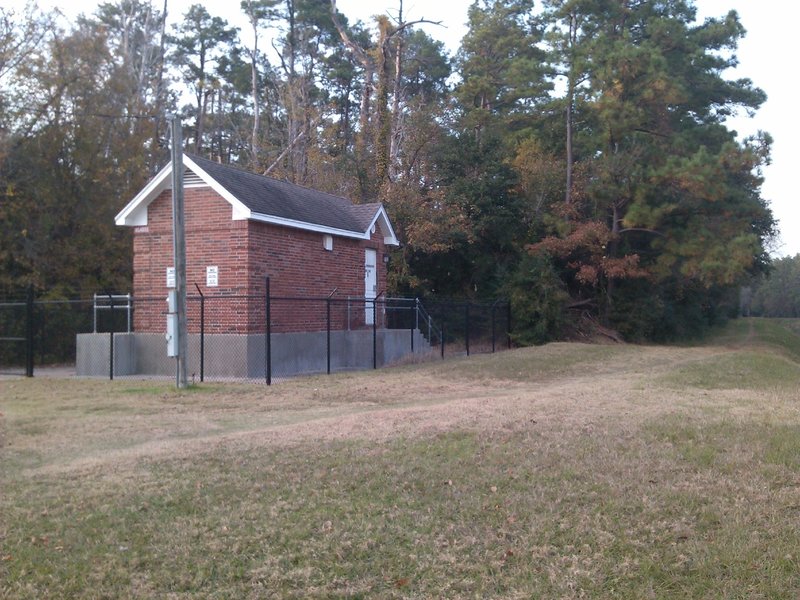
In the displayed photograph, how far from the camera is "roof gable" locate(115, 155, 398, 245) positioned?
18.9 m

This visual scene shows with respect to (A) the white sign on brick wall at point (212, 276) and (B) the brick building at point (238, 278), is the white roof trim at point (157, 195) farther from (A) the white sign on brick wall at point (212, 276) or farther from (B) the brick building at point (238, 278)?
(A) the white sign on brick wall at point (212, 276)

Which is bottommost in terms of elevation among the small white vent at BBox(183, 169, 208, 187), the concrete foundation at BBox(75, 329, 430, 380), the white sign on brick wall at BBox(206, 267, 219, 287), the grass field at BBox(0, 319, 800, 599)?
the grass field at BBox(0, 319, 800, 599)

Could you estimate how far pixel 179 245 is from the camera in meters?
15.1

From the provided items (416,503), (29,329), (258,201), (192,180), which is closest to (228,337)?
(258,201)

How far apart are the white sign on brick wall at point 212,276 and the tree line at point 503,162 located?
760 centimetres

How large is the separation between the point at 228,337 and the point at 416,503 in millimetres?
12595

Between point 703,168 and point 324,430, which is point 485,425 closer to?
point 324,430

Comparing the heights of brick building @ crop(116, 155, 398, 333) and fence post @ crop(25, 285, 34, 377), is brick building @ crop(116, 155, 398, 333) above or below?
above

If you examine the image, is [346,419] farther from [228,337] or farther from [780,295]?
[780,295]

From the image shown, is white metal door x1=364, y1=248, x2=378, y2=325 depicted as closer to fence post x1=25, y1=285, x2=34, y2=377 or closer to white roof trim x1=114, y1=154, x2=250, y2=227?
white roof trim x1=114, y1=154, x2=250, y2=227

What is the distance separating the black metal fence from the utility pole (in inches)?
42.3

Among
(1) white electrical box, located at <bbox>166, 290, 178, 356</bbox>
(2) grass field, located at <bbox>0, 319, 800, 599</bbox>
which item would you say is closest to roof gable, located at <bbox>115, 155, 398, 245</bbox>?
(1) white electrical box, located at <bbox>166, 290, 178, 356</bbox>

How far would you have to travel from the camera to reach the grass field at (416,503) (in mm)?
5242

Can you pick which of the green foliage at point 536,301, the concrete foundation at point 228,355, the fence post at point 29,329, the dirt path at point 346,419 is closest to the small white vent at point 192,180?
the concrete foundation at point 228,355
